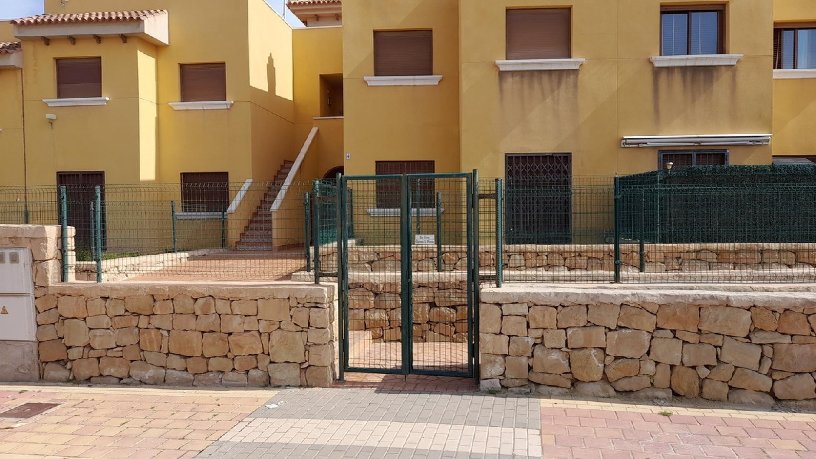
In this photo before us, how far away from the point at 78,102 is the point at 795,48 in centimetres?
1791

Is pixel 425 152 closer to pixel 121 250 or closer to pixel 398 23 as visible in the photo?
pixel 398 23

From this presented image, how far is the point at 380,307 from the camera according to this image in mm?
9414

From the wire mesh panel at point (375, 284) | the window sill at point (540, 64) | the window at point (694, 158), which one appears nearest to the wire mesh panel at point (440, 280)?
the wire mesh panel at point (375, 284)

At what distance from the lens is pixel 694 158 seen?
1421 cm

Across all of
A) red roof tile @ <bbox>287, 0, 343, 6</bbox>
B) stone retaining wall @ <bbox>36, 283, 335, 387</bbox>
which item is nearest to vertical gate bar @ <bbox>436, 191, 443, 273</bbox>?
stone retaining wall @ <bbox>36, 283, 335, 387</bbox>

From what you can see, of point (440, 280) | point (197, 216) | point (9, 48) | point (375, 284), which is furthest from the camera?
point (9, 48)

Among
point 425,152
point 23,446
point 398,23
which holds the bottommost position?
point 23,446

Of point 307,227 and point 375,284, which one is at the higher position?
point 307,227

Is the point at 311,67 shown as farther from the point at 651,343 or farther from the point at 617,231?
the point at 651,343

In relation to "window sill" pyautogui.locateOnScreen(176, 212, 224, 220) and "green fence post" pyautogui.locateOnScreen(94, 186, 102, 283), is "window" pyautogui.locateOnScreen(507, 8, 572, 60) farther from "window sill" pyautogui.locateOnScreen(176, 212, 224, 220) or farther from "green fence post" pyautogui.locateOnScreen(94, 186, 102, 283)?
"green fence post" pyautogui.locateOnScreen(94, 186, 102, 283)

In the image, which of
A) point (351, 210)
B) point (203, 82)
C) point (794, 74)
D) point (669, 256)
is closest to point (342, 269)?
point (351, 210)

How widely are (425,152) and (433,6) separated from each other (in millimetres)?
3496

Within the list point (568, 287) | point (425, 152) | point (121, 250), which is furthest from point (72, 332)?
point (425, 152)

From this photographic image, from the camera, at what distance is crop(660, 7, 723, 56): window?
14.4m
